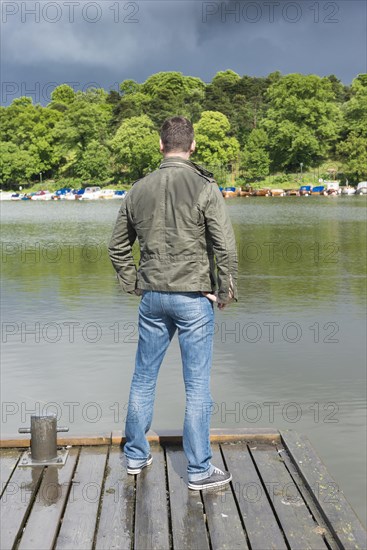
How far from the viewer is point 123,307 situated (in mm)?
12797

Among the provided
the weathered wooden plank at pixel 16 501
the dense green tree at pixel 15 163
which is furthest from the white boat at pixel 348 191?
the weathered wooden plank at pixel 16 501

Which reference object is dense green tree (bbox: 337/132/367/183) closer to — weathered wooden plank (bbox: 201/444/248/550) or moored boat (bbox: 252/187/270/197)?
moored boat (bbox: 252/187/270/197)

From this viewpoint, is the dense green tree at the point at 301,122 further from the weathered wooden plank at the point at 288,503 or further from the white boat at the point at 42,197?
the weathered wooden plank at the point at 288,503

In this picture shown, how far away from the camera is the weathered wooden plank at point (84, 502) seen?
11.3ft

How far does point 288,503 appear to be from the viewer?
384 centimetres

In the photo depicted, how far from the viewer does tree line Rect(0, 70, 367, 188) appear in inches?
3169

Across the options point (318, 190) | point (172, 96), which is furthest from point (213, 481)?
point (172, 96)

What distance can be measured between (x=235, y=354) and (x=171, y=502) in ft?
18.3

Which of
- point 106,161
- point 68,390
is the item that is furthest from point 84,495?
point 106,161

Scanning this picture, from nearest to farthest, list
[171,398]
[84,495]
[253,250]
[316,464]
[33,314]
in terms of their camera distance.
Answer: [84,495]
[316,464]
[171,398]
[33,314]
[253,250]

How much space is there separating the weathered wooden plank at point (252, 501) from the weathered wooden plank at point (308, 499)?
209mm

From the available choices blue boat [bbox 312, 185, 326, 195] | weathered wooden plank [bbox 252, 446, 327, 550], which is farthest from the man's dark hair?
blue boat [bbox 312, 185, 326, 195]

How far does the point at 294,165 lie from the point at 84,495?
3219 inches

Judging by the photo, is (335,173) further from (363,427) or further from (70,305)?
(363,427)
